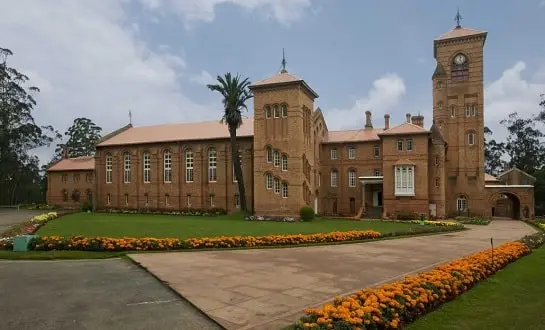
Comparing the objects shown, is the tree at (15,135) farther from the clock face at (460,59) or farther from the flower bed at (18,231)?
the clock face at (460,59)

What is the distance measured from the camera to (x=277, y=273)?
1295 cm

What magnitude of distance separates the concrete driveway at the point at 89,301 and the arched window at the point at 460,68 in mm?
44739

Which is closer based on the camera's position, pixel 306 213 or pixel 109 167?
pixel 306 213

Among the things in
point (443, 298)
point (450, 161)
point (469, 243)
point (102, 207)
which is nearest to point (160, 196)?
point (102, 207)

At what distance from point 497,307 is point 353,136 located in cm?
4149

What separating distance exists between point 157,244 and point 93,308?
29.5ft

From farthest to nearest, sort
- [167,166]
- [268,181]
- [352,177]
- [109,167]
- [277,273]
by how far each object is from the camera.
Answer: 1. [109,167]
2. [167,166]
3. [352,177]
4. [268,181]
5. [277,273]

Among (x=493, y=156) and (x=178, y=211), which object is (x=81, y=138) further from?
(x=493, y=156)

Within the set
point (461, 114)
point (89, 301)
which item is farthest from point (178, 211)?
point (89, 301)

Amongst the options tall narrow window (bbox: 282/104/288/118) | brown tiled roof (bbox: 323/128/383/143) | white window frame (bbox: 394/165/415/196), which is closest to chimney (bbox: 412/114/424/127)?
brown tiled roof (bbox: 323/128/383/143)

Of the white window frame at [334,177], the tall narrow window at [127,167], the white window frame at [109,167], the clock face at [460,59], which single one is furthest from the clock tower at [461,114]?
the white window frame at [109,167]

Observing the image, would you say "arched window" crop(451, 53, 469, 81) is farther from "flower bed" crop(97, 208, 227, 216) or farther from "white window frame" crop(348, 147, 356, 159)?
"flower bed" crop(97, 208, 227, 216)

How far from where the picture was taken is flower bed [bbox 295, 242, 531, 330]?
7144mm

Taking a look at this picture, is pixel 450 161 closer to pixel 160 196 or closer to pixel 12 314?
pixel 160 196
